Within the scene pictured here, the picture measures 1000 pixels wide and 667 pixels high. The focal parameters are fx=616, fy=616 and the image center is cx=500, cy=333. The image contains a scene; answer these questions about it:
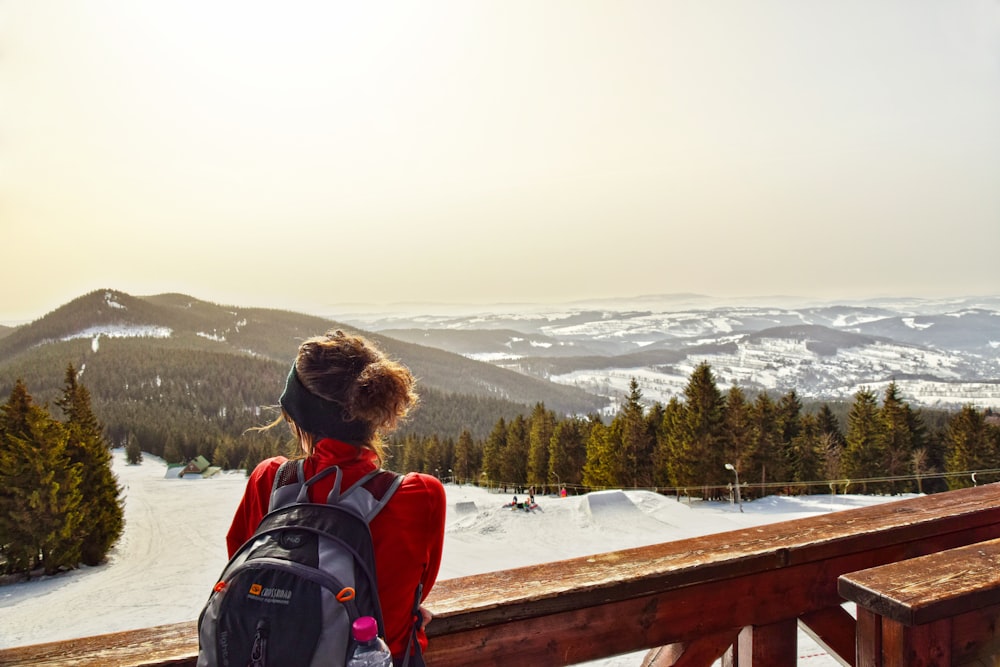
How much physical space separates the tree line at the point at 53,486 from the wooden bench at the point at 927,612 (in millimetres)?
31160

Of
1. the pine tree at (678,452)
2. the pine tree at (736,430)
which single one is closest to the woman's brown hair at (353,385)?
the pine tree at (678,452)

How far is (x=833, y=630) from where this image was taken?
1.54 meters

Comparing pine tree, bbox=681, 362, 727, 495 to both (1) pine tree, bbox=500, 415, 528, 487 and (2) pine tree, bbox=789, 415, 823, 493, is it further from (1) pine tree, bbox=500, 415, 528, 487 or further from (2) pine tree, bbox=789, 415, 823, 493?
(1) pine tree, bbox=500, 415, 528, 487

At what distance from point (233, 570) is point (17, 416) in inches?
1281

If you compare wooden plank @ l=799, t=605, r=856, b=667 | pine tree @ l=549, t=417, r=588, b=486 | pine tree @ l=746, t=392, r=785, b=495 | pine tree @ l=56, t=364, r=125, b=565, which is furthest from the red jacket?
pine tree @ l=549, t=417, r=588, b=486

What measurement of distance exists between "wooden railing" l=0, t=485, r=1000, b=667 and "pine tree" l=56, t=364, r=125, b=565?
32.8 m

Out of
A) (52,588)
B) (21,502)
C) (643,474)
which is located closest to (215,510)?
(52,588)

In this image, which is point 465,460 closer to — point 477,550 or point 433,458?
point 433,458

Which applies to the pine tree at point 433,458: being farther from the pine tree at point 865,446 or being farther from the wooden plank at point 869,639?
the wooden plank at point 869,639

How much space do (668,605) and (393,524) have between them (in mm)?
693

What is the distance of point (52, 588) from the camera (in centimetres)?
2903

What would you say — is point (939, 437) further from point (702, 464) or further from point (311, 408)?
point (311, 408)

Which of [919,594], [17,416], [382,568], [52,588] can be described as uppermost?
[382,568]

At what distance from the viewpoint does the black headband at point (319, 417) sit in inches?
45.7
